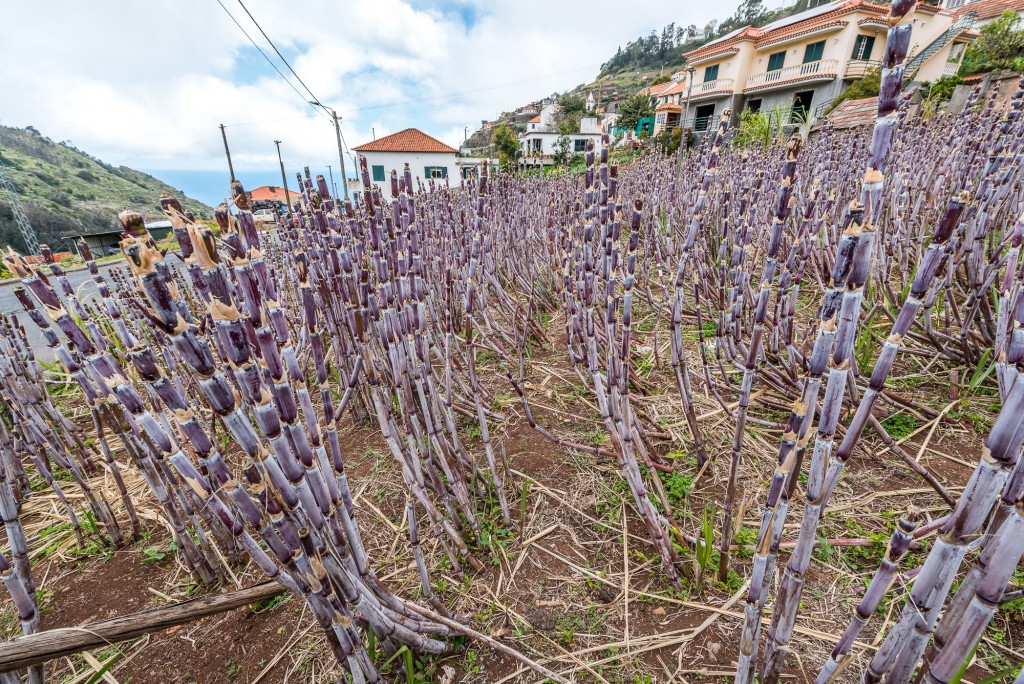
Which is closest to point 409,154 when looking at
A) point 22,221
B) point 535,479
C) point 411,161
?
point 411,161

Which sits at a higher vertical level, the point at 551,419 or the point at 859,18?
the point at 859,18

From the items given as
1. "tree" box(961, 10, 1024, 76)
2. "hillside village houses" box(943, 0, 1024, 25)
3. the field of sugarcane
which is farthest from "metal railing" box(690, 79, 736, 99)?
the field of sugarcane

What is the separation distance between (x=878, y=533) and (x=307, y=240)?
3.26 meters

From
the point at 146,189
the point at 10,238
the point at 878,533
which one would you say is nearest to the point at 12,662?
Result: the point at 878,533

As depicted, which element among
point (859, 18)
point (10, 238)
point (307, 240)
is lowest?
point (10, 238)

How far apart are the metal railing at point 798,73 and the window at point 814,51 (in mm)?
312

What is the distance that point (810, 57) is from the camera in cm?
1755

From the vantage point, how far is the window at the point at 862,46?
16.4 metres

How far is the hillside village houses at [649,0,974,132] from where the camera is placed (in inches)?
623

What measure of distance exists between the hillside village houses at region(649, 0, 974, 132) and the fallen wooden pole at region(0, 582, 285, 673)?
57.2 feet

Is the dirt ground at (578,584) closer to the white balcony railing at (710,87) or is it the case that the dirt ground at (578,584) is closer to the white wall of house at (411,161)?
the white balcony railing at (710,87)

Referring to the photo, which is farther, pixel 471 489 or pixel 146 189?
pixel 146 189

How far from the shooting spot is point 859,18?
15750mm

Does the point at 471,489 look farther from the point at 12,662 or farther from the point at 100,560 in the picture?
the point at 100,560
